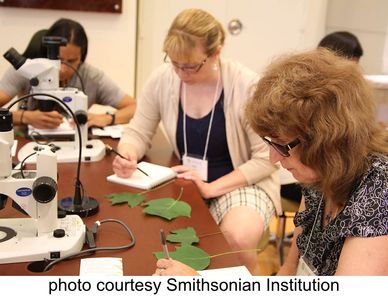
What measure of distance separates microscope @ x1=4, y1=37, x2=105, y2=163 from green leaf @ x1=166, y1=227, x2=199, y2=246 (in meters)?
0.71

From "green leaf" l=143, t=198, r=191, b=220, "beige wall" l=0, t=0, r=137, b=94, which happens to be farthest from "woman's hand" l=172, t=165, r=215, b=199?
"beige wall" l=0, t=0, r=137, b=94

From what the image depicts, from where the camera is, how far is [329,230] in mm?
1165

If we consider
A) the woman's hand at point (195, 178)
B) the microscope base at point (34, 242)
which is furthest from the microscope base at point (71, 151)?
the microscope base at point (34, 242)

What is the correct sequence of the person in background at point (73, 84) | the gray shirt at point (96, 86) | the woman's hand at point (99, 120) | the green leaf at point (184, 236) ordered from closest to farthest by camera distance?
the green leaf at point (184, 236)
the person in background at point (73, 84)
the woman's hand at point (99, 120)
the gray shirt at point (96, 86)

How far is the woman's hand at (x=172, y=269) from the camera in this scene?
106 centimetres

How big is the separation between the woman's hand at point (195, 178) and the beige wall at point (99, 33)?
1.86 meters

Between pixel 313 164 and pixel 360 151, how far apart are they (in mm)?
105

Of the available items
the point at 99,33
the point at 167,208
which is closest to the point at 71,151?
the point at 167,208

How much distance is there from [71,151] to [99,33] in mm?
1670

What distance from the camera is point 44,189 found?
113 cm

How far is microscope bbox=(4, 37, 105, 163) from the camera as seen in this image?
1.82m

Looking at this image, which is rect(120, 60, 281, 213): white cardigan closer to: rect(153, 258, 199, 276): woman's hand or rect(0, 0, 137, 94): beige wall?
rect(153, 258, 199, 276): woman's hand

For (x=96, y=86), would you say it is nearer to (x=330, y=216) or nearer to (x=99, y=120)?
(x=99, y=120)

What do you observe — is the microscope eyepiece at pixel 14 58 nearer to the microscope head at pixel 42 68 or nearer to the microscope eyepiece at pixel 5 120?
the microscope head at pixel 42 68
